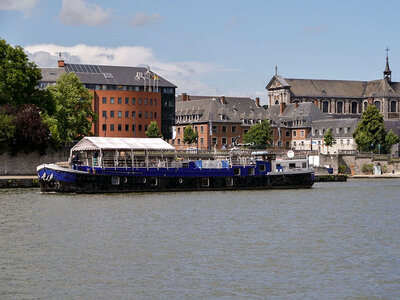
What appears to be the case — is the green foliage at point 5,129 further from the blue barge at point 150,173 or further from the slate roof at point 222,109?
the slate roof at point 222,109

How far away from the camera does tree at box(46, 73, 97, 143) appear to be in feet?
341

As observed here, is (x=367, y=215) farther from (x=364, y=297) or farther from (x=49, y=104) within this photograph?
(x=49, y=104)

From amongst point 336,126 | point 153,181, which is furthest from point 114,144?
point 336,126

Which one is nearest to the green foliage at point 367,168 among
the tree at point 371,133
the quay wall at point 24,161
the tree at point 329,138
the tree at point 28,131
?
the tree at point 371,133

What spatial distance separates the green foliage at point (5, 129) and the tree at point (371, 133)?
72879 mm

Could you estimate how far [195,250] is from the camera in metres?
37.4

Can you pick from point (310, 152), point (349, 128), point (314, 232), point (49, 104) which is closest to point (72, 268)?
point (314, 232)

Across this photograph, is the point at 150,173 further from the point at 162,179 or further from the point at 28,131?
the point at 28,131

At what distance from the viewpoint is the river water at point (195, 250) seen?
2900cm

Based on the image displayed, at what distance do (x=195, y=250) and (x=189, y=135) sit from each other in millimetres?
118154

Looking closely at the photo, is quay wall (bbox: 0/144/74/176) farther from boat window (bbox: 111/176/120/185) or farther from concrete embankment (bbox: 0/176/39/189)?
boat window (bbox: 111/176/120/185)

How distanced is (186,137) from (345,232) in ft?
364

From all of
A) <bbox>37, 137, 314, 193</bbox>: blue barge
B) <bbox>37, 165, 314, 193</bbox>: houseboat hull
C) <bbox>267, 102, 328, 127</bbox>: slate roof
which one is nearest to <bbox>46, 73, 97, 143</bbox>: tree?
<bbox>37, 137, 314, 193</bbox>: blue barge

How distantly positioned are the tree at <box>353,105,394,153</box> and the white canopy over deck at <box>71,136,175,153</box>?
68.6m
